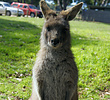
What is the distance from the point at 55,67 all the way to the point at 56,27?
648mm

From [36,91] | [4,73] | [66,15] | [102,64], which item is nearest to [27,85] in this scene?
[4,73]

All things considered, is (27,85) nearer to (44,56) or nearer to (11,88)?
(11,88)

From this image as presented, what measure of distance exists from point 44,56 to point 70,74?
519mm

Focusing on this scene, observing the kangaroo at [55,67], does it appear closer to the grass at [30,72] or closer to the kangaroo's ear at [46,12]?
the kangaroo's ear at [46,12]

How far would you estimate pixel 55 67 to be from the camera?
2721mm

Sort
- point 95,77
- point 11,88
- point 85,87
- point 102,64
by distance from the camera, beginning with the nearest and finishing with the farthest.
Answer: point 11,88
point 85,87
point 95,77
point 102,64

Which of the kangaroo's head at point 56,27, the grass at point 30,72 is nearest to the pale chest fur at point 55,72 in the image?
the kangaroo's head at point 56,27

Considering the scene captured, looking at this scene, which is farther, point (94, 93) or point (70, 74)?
point (94, 93)

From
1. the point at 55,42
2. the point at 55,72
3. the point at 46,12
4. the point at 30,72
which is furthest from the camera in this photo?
the point at 30,72

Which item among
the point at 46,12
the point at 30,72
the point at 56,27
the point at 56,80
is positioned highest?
the point at 46,12

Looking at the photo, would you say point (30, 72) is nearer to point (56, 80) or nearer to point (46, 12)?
point (56, 80)

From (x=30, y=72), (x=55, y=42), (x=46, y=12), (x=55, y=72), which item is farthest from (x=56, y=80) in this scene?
(x=30, y=72)

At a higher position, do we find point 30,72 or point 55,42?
point 55,42

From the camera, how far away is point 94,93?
3926mm
